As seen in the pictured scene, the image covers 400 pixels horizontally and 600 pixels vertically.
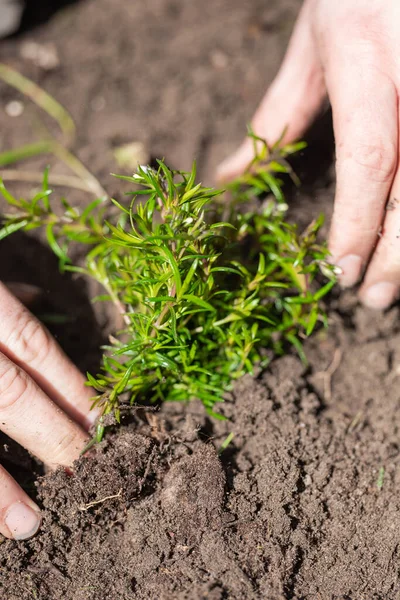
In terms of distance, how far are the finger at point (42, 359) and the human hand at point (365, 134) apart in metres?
1.46

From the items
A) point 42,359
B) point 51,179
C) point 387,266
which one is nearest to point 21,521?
point 42,359

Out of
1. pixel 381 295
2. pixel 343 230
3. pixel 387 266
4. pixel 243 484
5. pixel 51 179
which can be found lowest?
pixel 381 295

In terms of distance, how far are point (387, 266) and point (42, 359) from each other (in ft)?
5.80

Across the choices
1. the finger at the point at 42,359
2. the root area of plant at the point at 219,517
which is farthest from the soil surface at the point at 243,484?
the finger at the point at 42,359

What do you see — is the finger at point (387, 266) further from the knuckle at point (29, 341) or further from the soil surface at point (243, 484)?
the knuckle at point (29, 341)

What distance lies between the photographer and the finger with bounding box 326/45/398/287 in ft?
8.31

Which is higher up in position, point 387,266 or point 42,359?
point 42,359

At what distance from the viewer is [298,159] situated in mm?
3576

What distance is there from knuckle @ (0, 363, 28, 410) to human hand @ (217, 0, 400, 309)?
165 cm

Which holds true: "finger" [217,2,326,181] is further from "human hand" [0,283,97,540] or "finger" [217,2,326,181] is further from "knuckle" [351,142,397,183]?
"human hand" [0,283,97,540]

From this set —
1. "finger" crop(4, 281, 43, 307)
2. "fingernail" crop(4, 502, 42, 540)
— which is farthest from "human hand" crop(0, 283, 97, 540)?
"finger" crop(4, 281, 43, 307)

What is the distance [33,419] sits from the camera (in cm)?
245

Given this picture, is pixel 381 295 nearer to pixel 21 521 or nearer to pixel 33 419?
pixel 33 419

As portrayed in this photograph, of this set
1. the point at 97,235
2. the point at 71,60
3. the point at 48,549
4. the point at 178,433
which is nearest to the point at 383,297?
the point at 178,433
